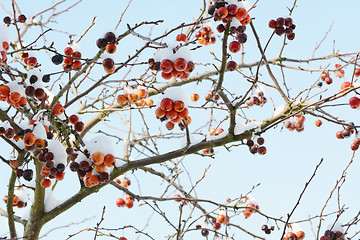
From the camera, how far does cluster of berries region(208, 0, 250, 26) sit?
9.21ft

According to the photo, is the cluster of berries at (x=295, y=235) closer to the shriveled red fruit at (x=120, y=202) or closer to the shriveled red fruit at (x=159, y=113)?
the shriveled red fruit at (x=159, y=113)

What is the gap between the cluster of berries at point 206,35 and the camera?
4.94 meters

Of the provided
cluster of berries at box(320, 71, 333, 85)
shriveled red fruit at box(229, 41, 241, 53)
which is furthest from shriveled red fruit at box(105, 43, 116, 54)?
cluster of berries at box(320, 71, 333, 85)

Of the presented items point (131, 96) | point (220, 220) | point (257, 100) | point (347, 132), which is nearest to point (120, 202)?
point (220, 220)

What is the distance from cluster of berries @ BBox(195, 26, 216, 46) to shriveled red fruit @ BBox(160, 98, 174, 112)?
7.66ft

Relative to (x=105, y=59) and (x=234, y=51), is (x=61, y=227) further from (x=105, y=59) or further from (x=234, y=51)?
(x=234, y=51)

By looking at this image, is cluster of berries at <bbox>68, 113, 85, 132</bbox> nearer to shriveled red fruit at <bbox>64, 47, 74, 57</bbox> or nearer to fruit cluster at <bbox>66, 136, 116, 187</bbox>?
fruit cluster at <bbox>66, 136, 116, 187</bbox>

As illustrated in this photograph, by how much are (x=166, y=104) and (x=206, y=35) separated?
2.41m

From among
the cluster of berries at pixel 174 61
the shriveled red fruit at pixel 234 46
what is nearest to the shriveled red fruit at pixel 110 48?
the cluster of berries at pixel 174 61

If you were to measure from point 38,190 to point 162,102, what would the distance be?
1.95 metres

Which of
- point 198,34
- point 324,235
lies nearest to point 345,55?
point 198,34

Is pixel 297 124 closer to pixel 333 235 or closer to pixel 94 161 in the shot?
pixel 333 235

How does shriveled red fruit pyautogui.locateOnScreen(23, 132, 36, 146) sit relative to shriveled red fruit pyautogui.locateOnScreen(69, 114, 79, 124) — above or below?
below

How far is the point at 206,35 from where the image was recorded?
4949mm
